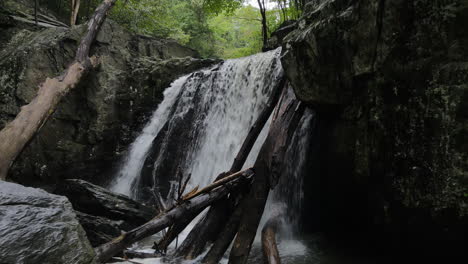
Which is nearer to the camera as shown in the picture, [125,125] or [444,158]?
[444,158]

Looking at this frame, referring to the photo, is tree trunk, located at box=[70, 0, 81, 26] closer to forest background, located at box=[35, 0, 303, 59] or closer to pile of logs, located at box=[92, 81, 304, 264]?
forest background, located at box=[35, 0, 303, 59]

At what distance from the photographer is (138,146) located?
9.41 m

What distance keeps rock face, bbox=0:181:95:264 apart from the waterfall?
4.50 metres

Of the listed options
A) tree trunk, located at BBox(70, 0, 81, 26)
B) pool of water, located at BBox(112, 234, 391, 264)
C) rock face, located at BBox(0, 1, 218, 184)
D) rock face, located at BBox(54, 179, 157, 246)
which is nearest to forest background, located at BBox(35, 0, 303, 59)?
tree trunk, located at BBox(70, 0, 81, 26)

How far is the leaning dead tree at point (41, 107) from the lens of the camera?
5.72 m

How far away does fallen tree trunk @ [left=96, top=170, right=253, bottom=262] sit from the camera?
3.15m

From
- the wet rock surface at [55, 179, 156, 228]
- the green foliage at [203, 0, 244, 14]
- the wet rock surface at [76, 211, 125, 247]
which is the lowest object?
the wet rock surface at [76, 211, 125, 247]

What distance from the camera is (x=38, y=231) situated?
2.07m

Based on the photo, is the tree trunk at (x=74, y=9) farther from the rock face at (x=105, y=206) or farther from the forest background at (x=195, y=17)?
the rock face at (x=105, y=206)

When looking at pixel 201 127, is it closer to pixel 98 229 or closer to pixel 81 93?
pixel 81 93

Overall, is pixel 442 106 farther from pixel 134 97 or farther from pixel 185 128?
pixel 134 97

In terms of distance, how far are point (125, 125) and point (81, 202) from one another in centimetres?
481

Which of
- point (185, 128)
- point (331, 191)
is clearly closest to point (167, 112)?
point (185, 128)

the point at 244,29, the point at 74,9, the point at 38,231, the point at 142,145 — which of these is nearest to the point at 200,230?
the point at 38,231
